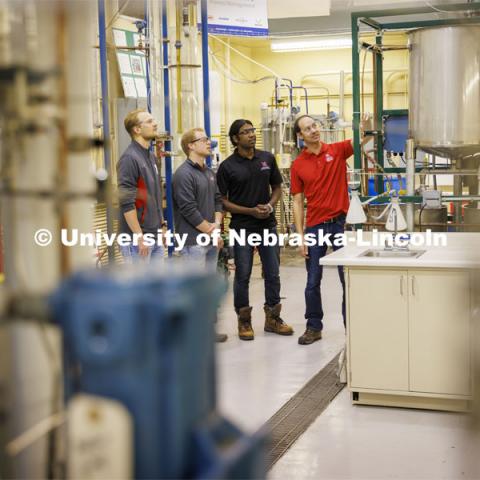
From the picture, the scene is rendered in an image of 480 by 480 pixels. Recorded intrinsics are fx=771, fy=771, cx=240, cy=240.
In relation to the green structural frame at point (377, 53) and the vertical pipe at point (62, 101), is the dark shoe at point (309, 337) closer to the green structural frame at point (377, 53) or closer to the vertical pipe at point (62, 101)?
the green structural frame at point (377, 53)

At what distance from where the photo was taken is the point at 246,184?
528cm

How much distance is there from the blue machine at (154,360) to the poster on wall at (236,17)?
618 cm

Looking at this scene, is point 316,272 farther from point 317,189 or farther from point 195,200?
point 195,200

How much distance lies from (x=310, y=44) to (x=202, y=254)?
6457 mm

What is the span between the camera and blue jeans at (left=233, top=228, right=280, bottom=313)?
5.32 metres

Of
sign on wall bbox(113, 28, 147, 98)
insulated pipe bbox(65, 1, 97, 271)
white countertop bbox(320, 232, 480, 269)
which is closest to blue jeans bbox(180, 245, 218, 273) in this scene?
white countertop bbox(320, 232, 480, 269)

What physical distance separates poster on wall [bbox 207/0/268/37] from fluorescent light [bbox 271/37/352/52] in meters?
3.64

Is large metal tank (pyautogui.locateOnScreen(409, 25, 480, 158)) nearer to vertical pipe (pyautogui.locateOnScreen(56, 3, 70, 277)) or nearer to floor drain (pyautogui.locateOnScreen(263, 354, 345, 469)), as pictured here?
floor drain (pyautogui.locateOnScreen(263, 354, 345, 469))

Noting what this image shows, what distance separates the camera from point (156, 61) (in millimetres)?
5711

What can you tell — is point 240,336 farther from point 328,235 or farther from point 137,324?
point 137,324

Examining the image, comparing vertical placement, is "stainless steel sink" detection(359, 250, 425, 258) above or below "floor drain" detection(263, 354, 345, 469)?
above

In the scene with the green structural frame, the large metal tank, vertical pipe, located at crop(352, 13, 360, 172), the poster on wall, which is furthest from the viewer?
the poster on wall

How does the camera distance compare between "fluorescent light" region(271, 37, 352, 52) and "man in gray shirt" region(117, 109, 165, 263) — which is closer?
"man in gray shirt" region(117, 109, 165, 263)

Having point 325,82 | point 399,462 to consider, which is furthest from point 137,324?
point 325,82
